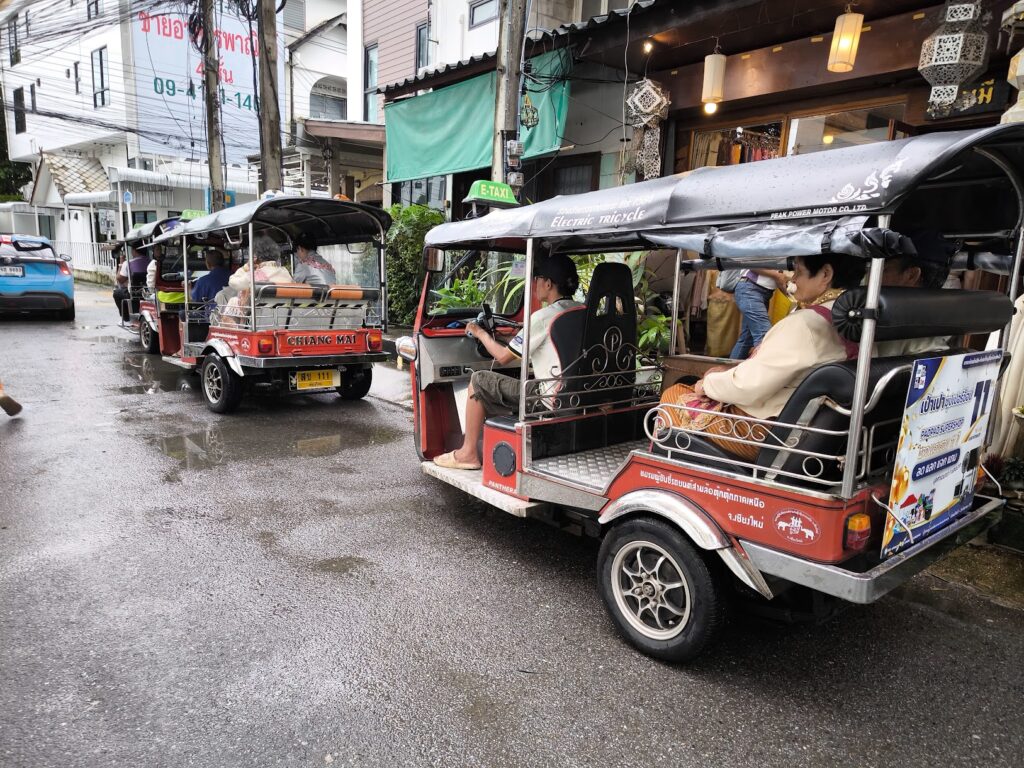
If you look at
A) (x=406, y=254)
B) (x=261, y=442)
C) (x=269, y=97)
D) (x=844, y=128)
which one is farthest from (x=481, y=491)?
(x=269, y=97)

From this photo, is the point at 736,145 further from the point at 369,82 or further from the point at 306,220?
the point at 369,82

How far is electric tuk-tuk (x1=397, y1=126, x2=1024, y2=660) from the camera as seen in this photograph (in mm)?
2312

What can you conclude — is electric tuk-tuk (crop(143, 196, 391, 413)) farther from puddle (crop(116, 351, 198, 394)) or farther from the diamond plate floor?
the diamond plate floor

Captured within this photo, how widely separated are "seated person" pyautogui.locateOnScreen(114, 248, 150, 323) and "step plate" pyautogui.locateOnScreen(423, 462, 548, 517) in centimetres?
976

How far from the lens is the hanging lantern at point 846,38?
5.54 metres

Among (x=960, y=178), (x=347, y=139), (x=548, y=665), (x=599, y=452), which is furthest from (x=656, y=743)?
(x=347, y=139)

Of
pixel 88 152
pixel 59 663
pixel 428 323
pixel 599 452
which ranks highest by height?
pixel 88 152

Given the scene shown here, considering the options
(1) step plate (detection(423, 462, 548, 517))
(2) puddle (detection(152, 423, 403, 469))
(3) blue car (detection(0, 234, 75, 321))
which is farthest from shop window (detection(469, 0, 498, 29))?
(1) step plate (detection(423, 462, 548, 517))

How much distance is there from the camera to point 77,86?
25.6 meters

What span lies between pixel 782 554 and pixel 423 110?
387 inches

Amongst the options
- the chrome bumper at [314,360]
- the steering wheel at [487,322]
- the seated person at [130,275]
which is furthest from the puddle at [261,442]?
the seated person at [130,275]

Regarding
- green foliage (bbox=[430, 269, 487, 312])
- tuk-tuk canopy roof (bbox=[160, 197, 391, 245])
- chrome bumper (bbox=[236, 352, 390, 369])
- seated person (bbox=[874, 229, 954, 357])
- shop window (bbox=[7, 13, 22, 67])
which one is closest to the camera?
seated person (bbox=[874, 229, 954, 357])

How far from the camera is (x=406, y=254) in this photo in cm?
1166

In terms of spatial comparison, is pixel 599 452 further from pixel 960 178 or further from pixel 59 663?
pixel 59 663
